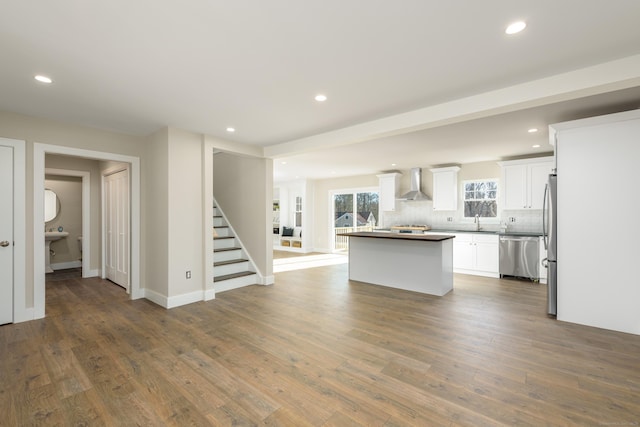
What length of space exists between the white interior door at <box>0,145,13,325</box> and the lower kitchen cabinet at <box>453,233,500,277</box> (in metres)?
7.32

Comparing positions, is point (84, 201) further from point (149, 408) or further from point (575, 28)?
point (575, 28)

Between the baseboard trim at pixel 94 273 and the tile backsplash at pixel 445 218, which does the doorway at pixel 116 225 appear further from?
the tile backsplash at pixel 445 218

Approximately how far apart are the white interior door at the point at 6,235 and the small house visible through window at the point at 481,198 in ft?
26.5

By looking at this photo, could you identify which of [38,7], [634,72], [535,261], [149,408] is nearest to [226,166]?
[38,7]

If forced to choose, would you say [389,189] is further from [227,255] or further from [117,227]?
[117,227]

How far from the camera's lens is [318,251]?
33.6ft

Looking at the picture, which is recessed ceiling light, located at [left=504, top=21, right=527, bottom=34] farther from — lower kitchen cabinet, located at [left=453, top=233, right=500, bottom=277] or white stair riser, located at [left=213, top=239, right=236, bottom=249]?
white stair riser, located at [left=213, top=239, right=236, bottom=249]

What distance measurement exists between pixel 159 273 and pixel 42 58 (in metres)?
2.92

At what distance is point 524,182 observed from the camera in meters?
5.97

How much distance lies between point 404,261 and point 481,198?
3.20 m

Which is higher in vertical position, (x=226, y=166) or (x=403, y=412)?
(x=226, y=166)

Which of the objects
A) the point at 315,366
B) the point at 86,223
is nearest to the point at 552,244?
the point at 315,366

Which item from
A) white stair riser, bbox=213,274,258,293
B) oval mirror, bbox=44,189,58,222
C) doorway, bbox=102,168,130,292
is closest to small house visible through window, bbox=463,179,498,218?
white stair riser, bbox=213,274,258,293

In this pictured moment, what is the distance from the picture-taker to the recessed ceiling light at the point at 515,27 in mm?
1888
